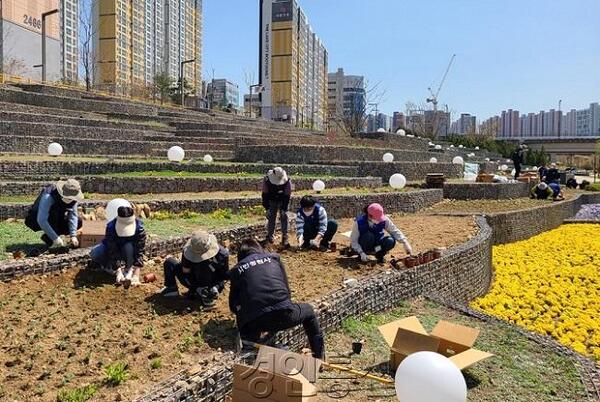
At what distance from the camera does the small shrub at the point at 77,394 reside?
10.8 ft

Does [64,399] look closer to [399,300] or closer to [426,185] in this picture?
[399,300]

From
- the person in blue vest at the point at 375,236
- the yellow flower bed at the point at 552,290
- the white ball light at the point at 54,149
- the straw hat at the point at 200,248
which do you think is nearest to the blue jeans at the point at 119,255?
the straw hat at the point at 200,248

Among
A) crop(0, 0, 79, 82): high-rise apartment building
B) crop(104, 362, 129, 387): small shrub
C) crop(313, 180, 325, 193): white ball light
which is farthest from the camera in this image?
crop(0, 0, 79, 82): high-rise apartment building

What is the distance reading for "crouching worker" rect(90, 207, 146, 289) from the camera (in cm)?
561

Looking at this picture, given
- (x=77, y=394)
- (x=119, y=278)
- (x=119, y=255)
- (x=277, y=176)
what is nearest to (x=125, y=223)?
(x=119, y=255)

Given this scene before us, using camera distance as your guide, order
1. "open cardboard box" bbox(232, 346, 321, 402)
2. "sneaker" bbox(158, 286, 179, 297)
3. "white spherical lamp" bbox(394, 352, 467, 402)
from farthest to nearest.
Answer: "sneaker" bbox(158, 286, 179, 297)
"open cardboard box" bbox(232, 346, 321, 402)
"white spherical lamp" bbox(394, 352, 467, 402)

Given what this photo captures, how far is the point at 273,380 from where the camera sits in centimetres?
331

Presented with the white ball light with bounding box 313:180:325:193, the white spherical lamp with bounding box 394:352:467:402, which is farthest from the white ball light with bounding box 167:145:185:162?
the white spherical lamp with bounding box 394:352:467:402

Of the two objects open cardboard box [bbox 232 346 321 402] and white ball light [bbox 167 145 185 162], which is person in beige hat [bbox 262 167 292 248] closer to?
open cardboard box [bbox 232 346 321 402]

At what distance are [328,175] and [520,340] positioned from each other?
11.8 m

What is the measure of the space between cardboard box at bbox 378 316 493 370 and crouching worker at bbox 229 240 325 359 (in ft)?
2.15

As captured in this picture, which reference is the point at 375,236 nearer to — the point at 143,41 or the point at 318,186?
the point at 318,186

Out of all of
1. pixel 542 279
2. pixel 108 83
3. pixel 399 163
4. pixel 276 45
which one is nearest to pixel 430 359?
pixel 542 279

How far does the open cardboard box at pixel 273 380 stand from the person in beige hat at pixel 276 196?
4.40m
